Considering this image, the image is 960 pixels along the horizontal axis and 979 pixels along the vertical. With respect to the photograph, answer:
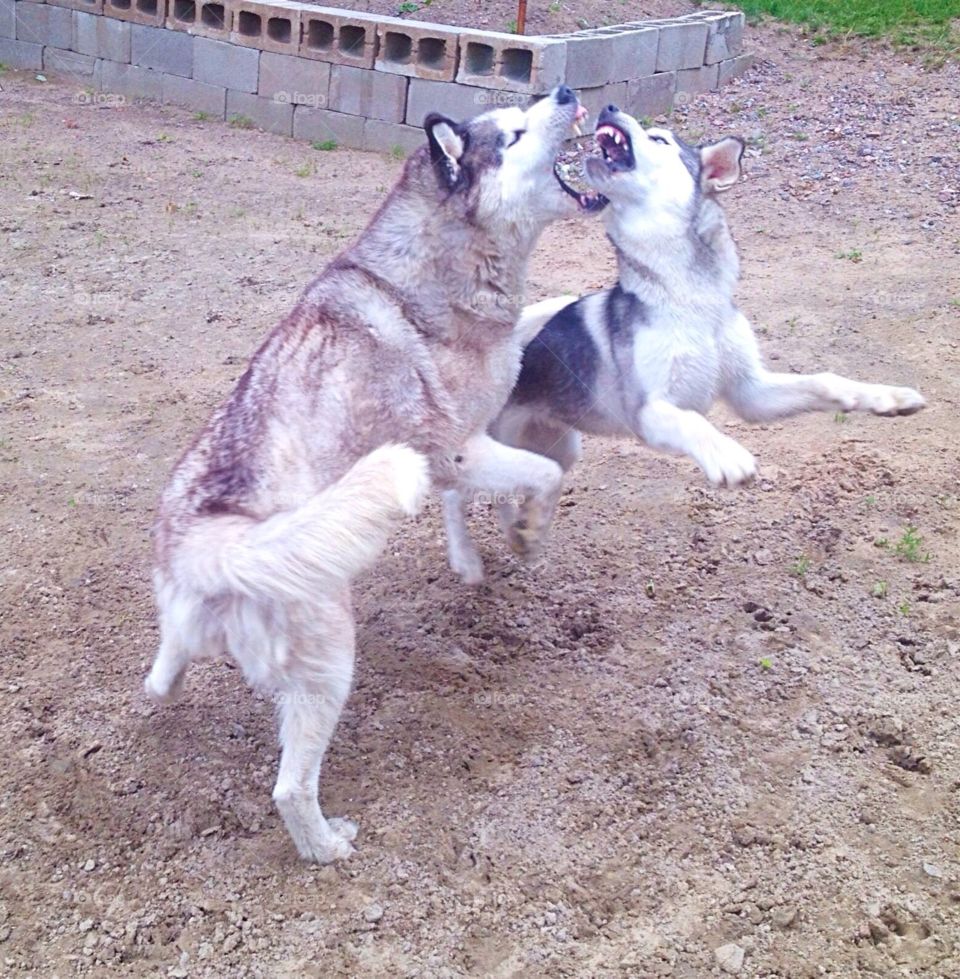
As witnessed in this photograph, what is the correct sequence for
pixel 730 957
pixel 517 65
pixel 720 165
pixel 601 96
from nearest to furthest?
pixel 730 957 < pixel 720 165 < pixel 517 65 < pixel 601 96

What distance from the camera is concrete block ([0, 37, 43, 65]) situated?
11914 mm

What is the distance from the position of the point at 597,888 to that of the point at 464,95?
7.69 metres

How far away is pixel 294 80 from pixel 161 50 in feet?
6.12

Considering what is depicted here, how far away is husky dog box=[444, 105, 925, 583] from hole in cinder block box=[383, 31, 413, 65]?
6146 millimetres

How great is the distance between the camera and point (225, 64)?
34.0ft

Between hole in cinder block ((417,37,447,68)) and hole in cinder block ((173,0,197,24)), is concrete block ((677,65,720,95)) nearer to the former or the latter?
hole in cinder block ((417,37,447,68))

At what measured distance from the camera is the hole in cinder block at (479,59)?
9.02 metres

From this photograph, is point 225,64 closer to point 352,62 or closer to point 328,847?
point 352,62

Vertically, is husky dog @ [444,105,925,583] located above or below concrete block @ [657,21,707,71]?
below

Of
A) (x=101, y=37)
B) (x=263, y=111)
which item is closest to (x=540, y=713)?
(x=263, y=111)

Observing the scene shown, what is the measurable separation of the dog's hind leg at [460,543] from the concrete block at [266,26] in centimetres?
711

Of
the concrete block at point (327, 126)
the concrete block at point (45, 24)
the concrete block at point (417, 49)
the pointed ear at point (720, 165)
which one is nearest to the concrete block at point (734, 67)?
the concrete block at point (417, 49)

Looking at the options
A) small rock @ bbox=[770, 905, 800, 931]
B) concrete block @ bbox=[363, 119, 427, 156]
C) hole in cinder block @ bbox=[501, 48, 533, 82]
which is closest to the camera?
small rock @ bbox=[770, 905, 800, 931]

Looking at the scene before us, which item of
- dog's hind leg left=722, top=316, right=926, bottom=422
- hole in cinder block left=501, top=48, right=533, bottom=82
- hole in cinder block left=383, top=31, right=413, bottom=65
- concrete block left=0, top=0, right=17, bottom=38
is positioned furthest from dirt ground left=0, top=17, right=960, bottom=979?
concrete block left=0, top=0, right=17, bottom=38
